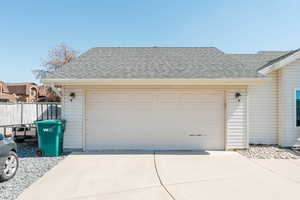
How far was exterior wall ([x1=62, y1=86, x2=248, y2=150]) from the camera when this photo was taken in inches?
235

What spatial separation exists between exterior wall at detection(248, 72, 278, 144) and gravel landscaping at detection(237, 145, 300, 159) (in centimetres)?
48

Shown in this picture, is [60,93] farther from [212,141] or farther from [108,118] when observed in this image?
[212,141]

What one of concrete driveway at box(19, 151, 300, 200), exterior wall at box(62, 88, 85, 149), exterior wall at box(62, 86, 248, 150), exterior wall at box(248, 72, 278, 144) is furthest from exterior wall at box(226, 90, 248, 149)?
exterior wall at box(62, 88, 85, 149)

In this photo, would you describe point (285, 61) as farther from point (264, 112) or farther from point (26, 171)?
point (26, 171)

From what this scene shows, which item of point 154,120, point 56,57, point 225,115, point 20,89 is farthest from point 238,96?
point 20,89

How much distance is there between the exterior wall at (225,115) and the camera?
5961mm

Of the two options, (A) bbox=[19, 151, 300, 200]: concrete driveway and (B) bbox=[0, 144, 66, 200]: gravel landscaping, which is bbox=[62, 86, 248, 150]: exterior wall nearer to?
(A) bbox=[19, 151, 300, 200]: concrete driveway

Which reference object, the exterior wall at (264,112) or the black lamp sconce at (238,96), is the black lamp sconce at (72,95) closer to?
the black lamp sconce at (238,96)

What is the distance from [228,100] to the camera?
609cm

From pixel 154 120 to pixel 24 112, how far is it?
1036cm

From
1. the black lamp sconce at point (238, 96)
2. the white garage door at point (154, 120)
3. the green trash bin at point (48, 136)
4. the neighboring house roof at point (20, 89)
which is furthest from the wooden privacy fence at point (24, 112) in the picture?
the neighboring house roof at point (20, 89)

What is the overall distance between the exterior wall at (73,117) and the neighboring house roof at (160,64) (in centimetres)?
69

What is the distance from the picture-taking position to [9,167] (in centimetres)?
372

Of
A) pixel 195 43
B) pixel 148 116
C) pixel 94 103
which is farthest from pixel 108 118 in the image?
pixel 195 43
